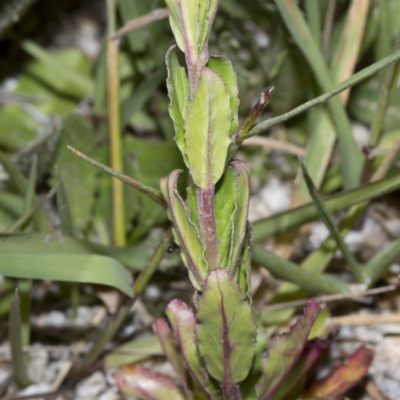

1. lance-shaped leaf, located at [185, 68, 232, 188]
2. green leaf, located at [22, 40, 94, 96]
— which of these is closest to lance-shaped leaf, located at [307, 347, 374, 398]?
lance-shaped leaf, located at [185, 68, 232, 188]

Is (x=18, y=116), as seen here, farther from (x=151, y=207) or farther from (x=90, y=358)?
(x=90, y=358)

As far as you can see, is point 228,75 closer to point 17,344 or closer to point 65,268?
point 65,268

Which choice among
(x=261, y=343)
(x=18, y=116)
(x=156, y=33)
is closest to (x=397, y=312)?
(x=261, y=343)

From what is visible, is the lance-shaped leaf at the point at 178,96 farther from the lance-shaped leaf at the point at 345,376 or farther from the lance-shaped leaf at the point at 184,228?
the lance-shaped leaf at the point at 345,376

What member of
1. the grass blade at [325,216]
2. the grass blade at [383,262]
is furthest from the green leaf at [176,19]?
the grass blade at [383,262]

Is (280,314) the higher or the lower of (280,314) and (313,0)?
the lower

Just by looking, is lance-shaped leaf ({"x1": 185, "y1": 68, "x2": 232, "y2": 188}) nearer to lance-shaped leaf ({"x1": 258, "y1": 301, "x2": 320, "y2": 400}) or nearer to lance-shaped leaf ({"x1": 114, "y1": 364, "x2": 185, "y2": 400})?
lance-shaped leaf ({"x1": 258, "y1": 301, "x2": 320, "y2": 400})

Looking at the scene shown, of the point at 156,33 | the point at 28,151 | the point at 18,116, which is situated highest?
the point at 18,116
